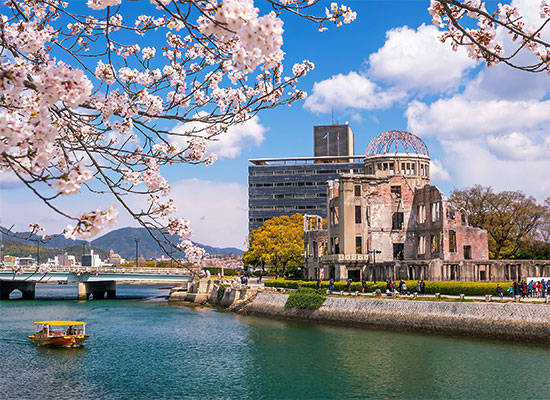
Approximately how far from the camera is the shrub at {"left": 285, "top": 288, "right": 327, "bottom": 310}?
58.2 metres

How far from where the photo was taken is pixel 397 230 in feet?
249

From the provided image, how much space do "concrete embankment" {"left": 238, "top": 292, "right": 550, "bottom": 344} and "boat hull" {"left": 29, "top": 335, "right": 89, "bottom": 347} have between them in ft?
73.0

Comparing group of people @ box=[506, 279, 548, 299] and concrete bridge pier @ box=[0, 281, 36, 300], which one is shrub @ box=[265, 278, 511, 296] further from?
concrete bridge pier @ box=[0, 281, 36, 300]

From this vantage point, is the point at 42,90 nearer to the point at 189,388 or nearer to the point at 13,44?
the point at 13,44

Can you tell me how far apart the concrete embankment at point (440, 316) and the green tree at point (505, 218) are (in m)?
29.8

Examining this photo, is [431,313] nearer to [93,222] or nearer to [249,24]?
[93,222]

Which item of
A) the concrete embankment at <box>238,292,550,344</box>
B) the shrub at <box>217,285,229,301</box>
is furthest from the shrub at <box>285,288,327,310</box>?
the shrub at <box>217,285,229,301</box>

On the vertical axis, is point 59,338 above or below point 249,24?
below

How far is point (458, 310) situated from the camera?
46.4 m

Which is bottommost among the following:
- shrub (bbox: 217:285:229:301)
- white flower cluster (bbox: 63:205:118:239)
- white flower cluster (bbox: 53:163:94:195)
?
shrub (bbox: 217:285:229:301)

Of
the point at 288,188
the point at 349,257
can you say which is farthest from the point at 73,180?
the point at 288,188

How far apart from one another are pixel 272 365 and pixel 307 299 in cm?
2383

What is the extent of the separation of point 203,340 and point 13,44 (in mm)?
40216

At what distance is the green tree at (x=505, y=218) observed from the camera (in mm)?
79250
